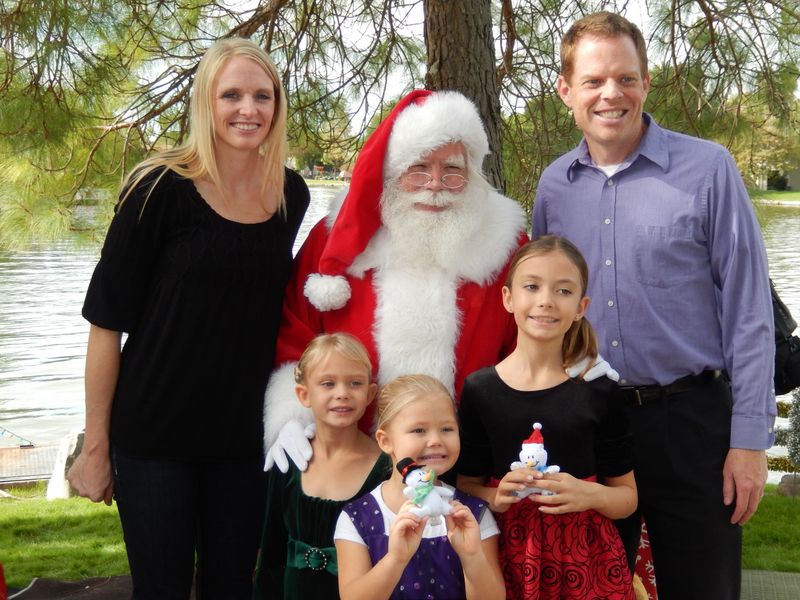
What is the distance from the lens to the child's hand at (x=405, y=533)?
197cm

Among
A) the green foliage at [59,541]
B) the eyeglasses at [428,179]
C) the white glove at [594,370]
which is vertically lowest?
the green foliage at [59,541]

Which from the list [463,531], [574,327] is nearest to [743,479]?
[574,327]

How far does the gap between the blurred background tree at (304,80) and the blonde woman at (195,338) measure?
202cm

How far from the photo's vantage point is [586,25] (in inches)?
98.4

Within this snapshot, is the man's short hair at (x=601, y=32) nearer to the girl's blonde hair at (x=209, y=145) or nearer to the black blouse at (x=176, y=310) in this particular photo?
the girl's blonde hair at (x=209, y=145)

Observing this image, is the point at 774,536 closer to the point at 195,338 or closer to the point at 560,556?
the point at 560,556

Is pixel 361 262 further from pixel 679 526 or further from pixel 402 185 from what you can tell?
pixel 679 526

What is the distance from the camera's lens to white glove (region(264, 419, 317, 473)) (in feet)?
8.26

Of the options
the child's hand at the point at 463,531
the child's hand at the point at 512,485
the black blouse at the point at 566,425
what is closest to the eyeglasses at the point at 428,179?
the black blouse at the point at 566,425

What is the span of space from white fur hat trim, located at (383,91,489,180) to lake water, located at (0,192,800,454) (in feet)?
20.7

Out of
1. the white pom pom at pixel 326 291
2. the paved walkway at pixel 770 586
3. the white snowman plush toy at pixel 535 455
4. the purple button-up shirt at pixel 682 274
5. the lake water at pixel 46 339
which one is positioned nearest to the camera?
the white snowman plush toy at pixel 535 455

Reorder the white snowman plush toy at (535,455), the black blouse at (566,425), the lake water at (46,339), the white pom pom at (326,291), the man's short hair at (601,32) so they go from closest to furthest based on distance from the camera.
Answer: the white snowman plush toy at (535,455) < the black blouse at (566,425) < the man's short hair at (601,32) < the white pom pom at (326,291) < the lake water at (46,339)

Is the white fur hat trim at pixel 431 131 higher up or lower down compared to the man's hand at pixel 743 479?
higher up

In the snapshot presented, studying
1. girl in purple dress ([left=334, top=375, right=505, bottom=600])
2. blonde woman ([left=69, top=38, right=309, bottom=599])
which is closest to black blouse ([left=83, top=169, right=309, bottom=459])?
blonde woman ([left=69, top=38, right=309, bottom=599])
